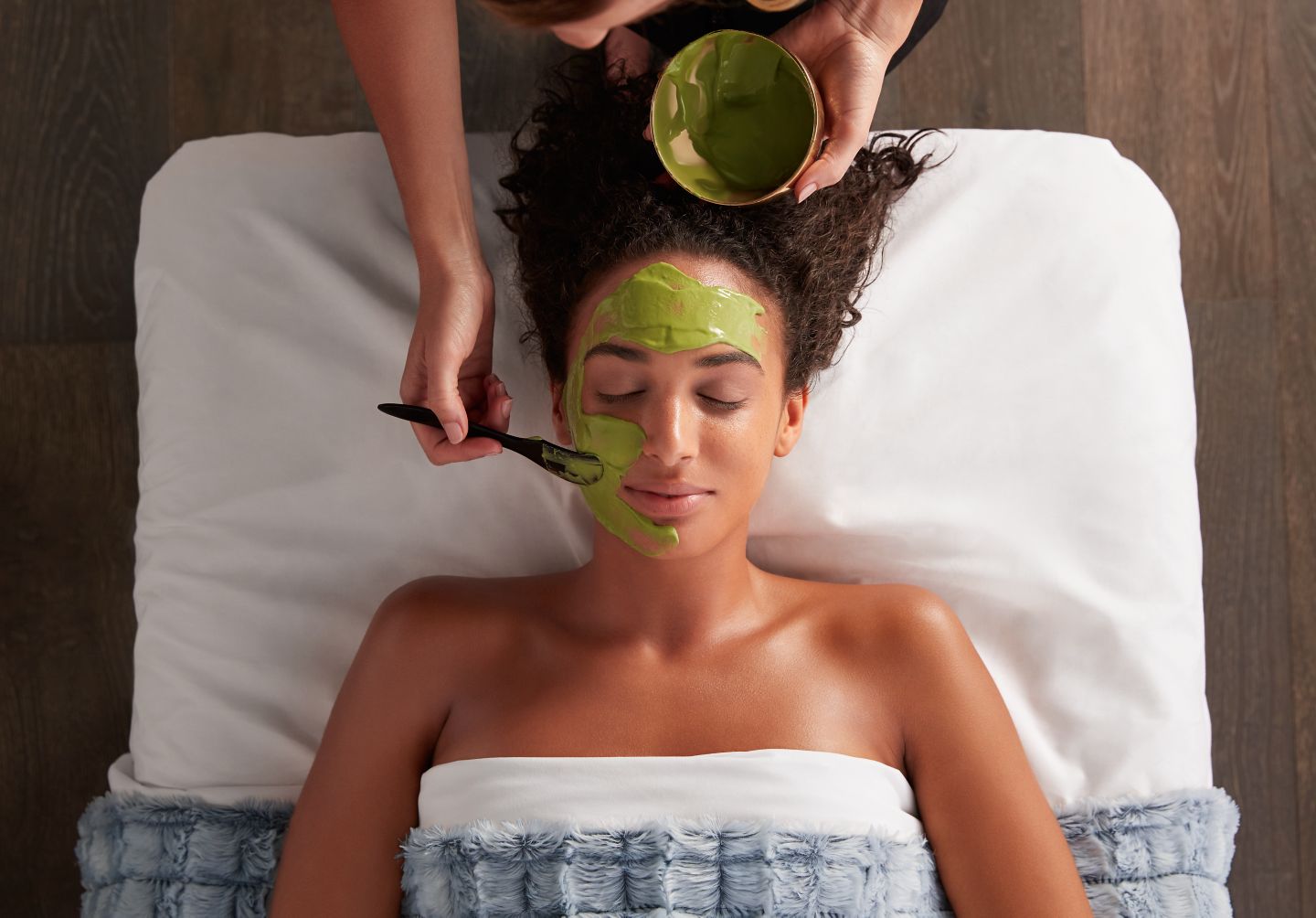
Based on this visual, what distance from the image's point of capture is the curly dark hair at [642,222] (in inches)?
50.2

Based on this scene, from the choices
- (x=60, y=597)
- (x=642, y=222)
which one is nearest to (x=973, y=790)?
(x=642, y=222)

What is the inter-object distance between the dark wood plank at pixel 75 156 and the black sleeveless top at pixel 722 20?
0.98m

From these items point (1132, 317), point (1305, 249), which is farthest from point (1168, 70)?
point (1132, 317)

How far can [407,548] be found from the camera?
1525mm

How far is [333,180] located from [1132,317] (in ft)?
4.00

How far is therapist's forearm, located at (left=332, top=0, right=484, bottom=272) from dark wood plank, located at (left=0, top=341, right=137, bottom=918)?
77 centimetres

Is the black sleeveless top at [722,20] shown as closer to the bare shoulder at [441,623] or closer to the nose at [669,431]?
the nose at [669,431]

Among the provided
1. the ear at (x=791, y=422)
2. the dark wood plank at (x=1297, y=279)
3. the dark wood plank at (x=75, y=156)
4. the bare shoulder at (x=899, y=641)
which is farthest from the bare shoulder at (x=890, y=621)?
the dark wood plank at (x=75, y=156)

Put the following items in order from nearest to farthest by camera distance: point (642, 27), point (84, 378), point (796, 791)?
point (796, 791), point (642, 27), point (84, 378)

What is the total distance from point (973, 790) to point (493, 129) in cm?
131

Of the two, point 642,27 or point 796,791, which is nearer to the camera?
point 796,791

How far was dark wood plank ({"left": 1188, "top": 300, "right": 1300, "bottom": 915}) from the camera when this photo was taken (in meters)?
1.75

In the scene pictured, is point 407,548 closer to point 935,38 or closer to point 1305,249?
point 935,38

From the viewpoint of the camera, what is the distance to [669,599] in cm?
136
